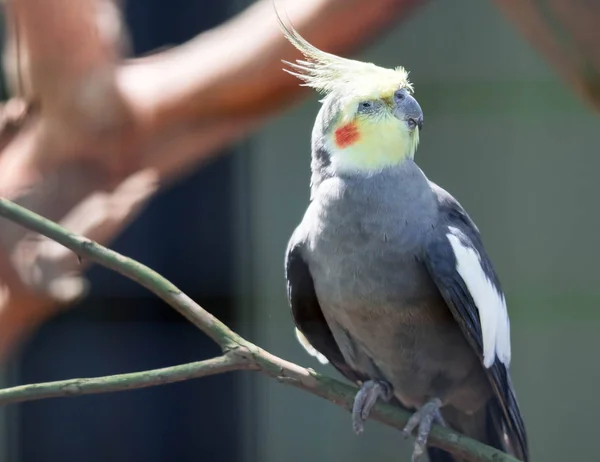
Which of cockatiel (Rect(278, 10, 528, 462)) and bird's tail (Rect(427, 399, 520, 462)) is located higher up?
cockatiel (Rect(278, 10, 528, 462))

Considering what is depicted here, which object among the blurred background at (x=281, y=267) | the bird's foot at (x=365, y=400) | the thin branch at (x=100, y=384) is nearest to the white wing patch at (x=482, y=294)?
the bird's foot at (x=365, y=400)

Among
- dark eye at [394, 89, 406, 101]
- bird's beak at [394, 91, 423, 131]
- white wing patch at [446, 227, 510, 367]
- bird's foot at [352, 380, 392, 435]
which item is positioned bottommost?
bird's foot at [352, 380, 392, 435]

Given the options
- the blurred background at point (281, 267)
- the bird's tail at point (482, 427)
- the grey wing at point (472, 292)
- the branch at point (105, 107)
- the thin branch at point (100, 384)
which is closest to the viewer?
the thin branch at point (100, 384)

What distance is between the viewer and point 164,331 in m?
1.24

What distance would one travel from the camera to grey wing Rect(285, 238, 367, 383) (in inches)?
29.3

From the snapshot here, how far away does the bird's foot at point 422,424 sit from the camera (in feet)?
2.23

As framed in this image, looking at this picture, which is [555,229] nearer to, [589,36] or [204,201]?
[204,201]

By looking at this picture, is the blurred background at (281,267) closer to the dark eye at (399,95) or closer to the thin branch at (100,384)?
the dark eye at (399,95)

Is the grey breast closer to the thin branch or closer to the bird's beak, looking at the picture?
the bird's beak

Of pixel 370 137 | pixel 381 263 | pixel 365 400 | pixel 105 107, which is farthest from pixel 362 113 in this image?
pixel 105 107

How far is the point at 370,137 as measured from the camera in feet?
2.27

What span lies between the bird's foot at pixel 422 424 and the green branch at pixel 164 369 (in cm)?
6

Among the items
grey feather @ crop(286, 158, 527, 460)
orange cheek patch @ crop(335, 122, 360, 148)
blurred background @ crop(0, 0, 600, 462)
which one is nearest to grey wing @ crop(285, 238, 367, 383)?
grey feather @ crop(286, 158, 527, 460)

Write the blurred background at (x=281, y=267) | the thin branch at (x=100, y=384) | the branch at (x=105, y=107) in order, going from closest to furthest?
the thin branch at (x=100, y=384)
the branch at (x=105, y=107)
the blurred background at (x=281, y=267)
